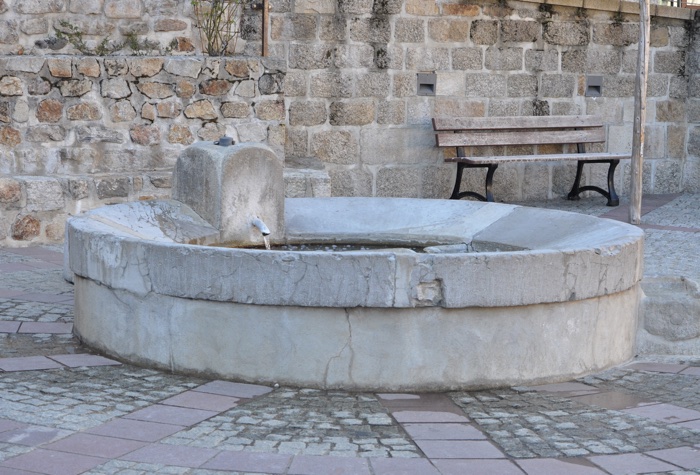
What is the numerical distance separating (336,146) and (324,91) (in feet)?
1.60

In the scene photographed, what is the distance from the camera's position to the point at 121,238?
169 inches

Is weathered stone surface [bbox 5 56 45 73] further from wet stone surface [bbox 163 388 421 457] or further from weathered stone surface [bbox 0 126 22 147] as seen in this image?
wet stone surface [bbox 163 388 421 457]

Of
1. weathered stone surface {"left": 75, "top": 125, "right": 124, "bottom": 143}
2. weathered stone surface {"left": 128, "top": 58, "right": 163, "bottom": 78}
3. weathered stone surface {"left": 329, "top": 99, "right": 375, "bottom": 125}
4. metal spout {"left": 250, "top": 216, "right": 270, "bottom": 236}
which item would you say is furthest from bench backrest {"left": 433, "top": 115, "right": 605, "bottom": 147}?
metal spout {"left": 250, "top": 216, "right": 270, "bottom": 236}

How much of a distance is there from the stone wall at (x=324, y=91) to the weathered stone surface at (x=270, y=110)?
0.01m

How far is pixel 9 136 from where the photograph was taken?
23.8 feet

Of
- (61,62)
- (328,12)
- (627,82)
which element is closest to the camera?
(61,62)

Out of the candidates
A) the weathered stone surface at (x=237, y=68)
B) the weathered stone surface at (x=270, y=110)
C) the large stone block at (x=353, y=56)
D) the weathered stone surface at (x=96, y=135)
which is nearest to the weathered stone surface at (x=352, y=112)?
the large stone block at (x=353, y=56)

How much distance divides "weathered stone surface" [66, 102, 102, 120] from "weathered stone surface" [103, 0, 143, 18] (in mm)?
1040

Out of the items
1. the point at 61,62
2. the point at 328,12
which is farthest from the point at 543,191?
the point at 61,62

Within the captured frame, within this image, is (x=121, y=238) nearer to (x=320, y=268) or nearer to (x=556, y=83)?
(x=320, y=268)

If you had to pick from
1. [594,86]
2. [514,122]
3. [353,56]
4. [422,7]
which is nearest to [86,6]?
[353,56]

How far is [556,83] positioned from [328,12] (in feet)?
8.18

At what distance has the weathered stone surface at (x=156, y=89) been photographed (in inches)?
298

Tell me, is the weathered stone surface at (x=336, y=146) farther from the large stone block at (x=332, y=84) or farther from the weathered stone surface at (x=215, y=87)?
the weathered stone surface at (x=215, y=87)
